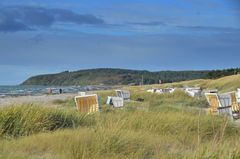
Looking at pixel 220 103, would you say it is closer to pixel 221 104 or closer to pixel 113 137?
pixel 221 104

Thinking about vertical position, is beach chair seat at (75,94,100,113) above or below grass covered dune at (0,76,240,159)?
above

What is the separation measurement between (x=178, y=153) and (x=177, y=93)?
27.2m

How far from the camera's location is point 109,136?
7.68 meters

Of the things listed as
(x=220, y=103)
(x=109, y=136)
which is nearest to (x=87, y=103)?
(x=220, y=103)

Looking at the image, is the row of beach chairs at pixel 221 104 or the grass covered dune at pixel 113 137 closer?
the grass covered dune at pixel 113 137

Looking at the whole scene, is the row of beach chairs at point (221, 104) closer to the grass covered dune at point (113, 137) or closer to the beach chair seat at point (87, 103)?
the beach chair seat at point (87, 103)

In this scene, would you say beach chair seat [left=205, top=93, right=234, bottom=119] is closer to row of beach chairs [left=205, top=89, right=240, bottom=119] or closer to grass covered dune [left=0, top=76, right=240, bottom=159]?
row of beach chairs [left=205, top=89, right=240, bottom=119]

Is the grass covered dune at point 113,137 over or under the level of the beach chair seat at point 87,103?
under

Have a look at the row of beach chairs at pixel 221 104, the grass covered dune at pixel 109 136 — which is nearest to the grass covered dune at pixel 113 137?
the grass covered dune at pixel 109 136

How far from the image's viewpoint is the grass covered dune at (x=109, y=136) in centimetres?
706

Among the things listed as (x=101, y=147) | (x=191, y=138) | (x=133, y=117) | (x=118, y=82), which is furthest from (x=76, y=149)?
(x=118, y=82)

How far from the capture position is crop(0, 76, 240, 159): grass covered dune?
7.06 meters

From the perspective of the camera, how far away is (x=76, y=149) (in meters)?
6.95

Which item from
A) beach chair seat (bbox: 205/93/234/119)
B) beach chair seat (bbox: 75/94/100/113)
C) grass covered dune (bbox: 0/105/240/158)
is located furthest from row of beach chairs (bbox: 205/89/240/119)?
grass covered dune (bbox: 0/105/240/158)
